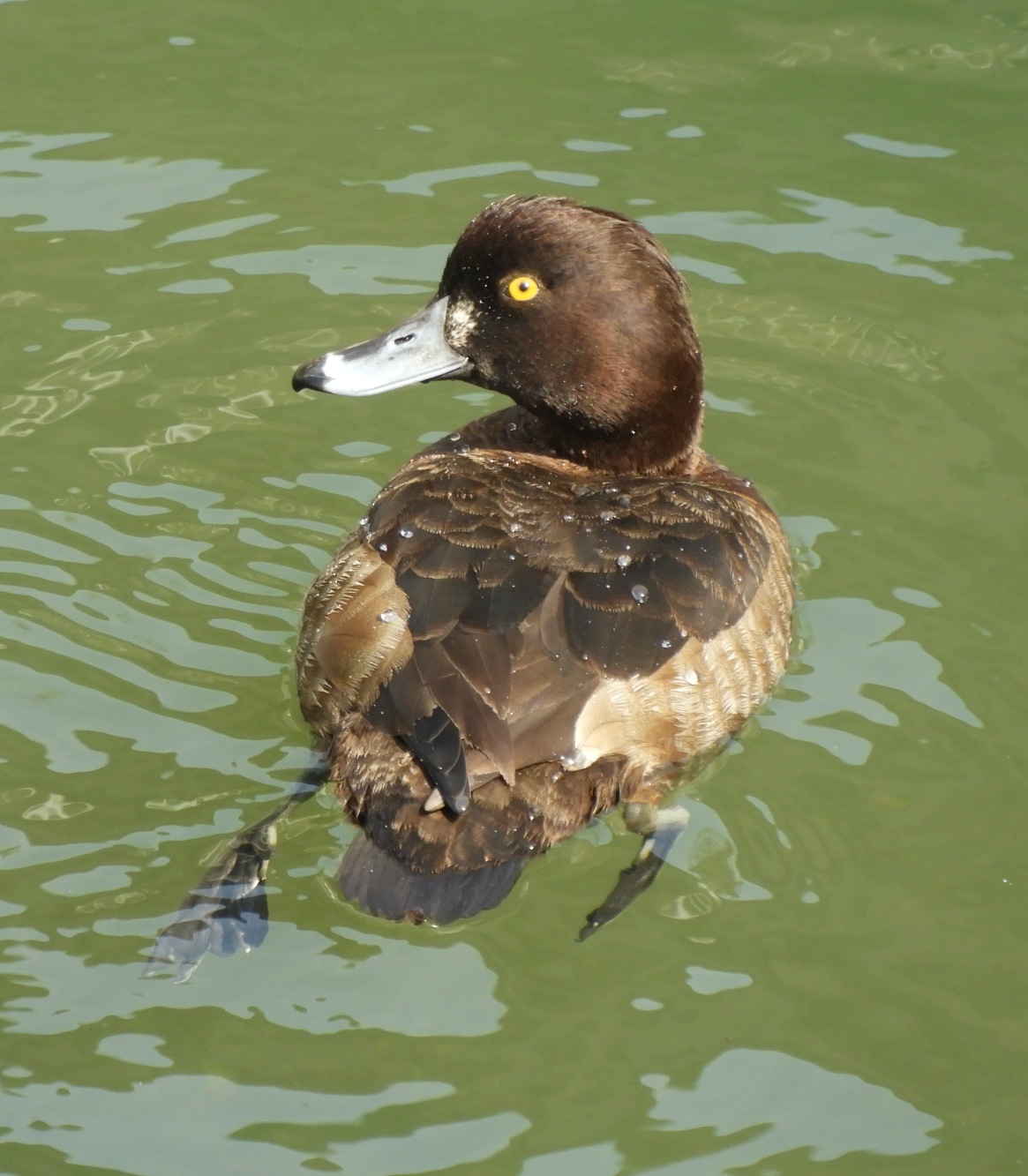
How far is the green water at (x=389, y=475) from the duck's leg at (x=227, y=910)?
0.05 m

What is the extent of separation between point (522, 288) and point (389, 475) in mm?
1132

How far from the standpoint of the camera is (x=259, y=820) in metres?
4.46

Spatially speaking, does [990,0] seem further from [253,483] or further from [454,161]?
[253,483]

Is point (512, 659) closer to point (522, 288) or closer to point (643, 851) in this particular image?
point (643, 851)

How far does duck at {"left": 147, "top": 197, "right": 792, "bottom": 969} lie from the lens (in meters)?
4.01

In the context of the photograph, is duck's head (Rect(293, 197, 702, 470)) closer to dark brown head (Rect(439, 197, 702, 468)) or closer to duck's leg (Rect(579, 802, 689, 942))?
dark brown head (Rect(439, 197, 702, 468))

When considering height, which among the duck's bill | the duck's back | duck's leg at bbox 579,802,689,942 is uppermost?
the duck's bill

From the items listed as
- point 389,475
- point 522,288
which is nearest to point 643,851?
point 522,288

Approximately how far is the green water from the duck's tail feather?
17 cm

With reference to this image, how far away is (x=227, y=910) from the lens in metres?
4.08

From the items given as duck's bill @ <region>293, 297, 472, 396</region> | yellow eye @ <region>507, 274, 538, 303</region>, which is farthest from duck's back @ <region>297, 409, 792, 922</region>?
yellow eye @ <region>507, 274, 538, 303</region>

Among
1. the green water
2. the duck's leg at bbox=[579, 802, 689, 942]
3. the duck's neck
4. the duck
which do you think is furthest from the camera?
the duck's neck

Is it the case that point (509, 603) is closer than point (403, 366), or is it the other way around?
point (509, 603)

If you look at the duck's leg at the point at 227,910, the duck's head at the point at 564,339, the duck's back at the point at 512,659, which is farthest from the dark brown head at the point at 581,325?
the duck's leg at the point at 227,910
